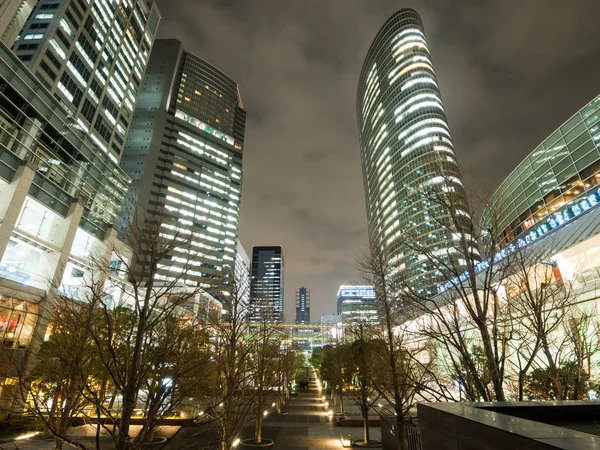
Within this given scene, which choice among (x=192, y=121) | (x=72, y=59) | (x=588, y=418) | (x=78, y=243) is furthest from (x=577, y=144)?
(x=192, y=121)

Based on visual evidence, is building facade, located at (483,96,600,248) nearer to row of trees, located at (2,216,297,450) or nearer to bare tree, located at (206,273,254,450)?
bare tree, located at (206,273,254,450)

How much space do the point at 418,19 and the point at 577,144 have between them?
14868cm

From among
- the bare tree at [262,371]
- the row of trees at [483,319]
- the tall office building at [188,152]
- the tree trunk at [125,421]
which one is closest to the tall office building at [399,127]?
the tall office building at [188,152]

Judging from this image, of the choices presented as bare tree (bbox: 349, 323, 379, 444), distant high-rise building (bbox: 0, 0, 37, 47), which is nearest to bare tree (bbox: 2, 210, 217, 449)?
bare tree (bbox: 349, 323, 379, 444)

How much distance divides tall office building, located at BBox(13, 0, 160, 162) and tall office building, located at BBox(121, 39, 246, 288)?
43.8 meters

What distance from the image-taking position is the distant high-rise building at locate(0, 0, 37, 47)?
41.3 m

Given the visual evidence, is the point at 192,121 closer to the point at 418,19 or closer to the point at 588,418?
the point at 418,19

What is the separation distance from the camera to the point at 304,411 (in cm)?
3572

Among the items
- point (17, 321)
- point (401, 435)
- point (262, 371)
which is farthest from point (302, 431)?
point (17, 321)

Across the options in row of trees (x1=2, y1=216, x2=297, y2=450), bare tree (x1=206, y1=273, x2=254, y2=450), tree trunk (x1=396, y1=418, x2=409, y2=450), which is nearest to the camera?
row of trees (x1=2, y1=216, x2=297, y2=450)

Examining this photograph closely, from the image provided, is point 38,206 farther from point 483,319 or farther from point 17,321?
point 483,319

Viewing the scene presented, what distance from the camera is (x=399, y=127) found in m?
122

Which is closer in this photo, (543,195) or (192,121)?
(543,195)

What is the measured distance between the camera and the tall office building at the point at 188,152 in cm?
12231
